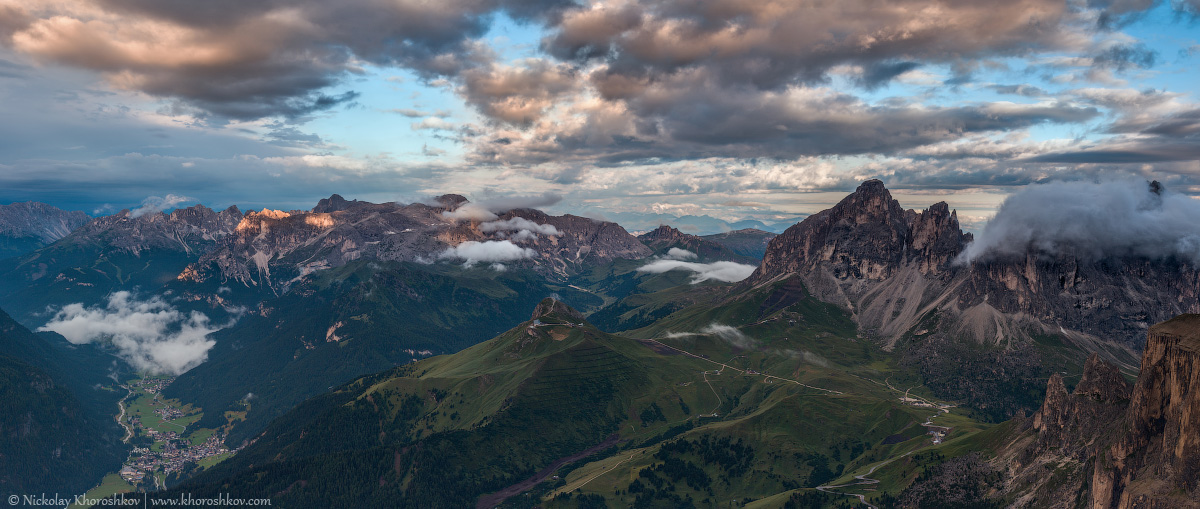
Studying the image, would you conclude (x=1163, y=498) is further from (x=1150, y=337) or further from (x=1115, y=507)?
(x=1150, y=337)

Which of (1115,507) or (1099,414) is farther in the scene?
(1099,414)

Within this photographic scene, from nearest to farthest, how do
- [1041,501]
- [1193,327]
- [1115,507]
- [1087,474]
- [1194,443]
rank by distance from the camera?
[1194,443], [1193,327], [1115,507], [1087,474], [1041,501]

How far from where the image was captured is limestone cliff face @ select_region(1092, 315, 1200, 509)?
135 metres

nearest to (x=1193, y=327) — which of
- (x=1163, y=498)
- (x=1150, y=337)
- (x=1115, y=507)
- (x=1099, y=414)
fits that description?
(x=1150, y=337)

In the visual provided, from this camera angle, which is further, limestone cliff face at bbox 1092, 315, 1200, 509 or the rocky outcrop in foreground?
the rocky outcrop in foreground

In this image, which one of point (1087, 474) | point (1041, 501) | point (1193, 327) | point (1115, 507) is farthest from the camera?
point (1041, 501)

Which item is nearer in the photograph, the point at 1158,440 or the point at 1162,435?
the point at 1162,435

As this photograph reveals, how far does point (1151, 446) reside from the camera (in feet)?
500

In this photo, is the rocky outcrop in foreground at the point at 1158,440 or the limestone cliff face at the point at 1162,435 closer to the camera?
the limestone cliff face at the point at 1162,435

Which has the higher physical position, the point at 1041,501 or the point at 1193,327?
the point at 1193,327

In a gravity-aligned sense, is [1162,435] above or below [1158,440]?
above

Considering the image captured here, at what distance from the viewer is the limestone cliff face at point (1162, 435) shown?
135375 mm

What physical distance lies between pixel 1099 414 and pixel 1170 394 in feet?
198

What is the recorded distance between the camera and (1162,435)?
490ft
